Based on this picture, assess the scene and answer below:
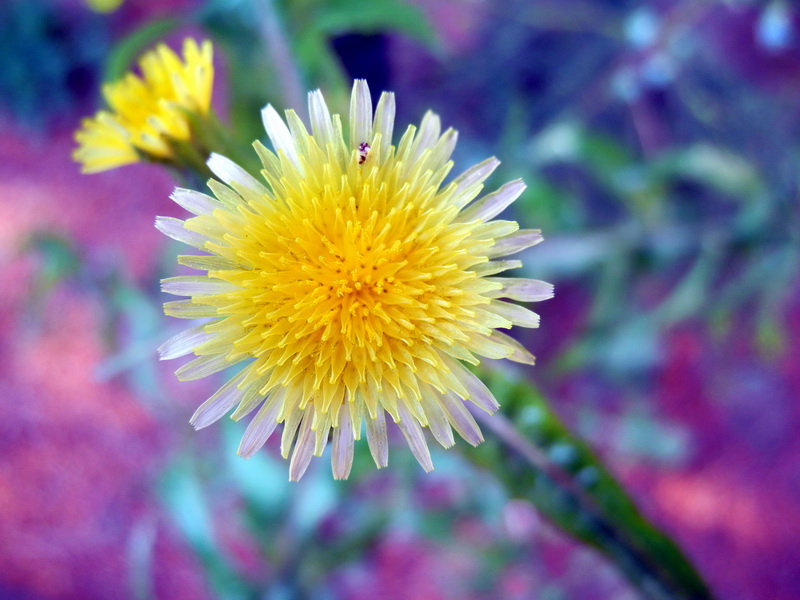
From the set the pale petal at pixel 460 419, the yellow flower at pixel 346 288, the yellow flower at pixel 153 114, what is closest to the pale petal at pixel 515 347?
the yellow flower at pixel 346 288

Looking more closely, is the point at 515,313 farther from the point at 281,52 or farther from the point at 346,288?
the point at 281,52

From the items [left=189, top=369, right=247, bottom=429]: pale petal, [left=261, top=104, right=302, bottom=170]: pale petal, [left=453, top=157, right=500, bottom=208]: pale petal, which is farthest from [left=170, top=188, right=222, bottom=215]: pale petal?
[left=453, top=157, right=500, bottom=208]: pale petal

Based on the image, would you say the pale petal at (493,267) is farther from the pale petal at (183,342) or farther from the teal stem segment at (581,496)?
the pale petal at (183,342)

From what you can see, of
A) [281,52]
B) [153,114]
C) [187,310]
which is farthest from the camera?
[281,52]

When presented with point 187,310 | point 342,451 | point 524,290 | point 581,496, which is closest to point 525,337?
point 581,496

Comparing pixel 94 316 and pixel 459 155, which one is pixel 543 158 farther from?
pixel 94 316

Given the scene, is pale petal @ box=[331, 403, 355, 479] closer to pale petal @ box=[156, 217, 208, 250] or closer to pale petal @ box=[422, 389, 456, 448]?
pale petal @ box=[422, 389, 456, 448]

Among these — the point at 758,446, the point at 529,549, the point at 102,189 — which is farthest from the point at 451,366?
the point at 102,189
